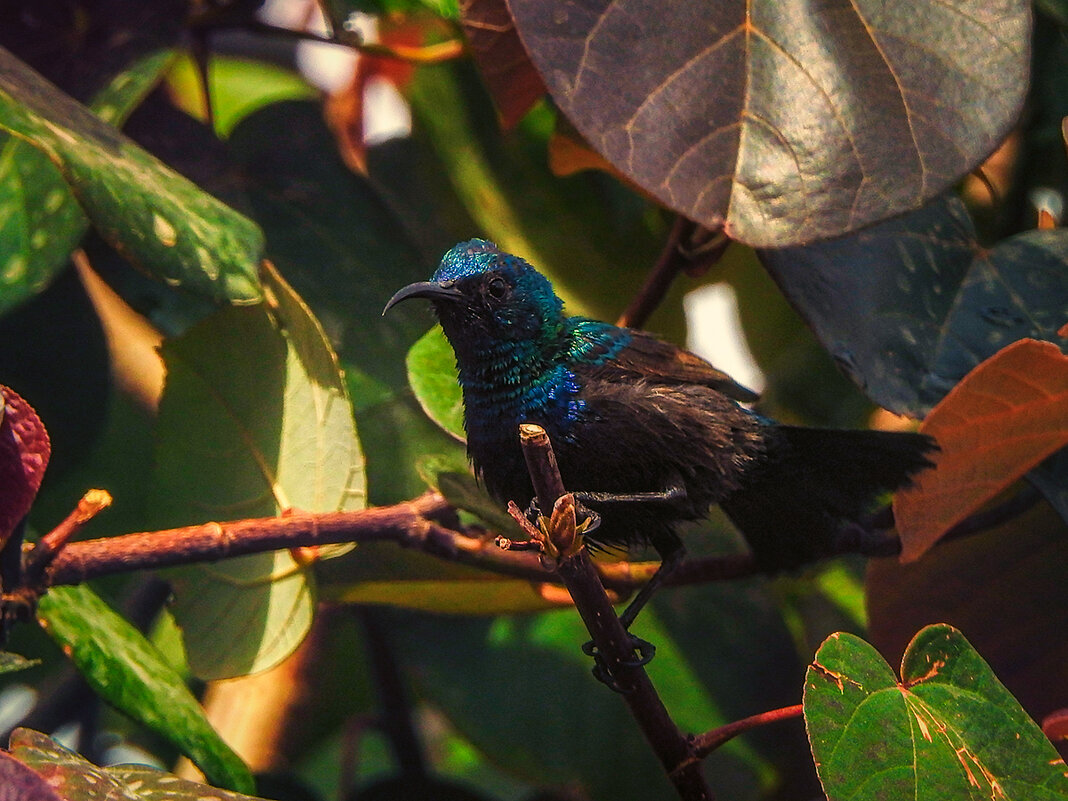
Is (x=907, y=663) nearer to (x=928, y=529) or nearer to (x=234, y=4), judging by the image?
(x=928, y=529)

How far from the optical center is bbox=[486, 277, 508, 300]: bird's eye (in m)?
1.49

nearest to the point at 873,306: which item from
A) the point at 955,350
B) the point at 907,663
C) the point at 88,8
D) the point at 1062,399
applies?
the point at 955,350

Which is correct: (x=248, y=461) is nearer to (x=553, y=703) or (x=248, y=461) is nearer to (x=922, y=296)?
(x=553, y=703)

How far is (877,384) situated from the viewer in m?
1.43

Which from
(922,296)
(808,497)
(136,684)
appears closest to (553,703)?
(808,497)

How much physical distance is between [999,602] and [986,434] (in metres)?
0.34

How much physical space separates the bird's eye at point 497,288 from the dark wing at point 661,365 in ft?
0.56

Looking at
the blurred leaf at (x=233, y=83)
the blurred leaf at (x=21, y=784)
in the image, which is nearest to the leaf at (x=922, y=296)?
the blurred leaf at (x=21, y=784)

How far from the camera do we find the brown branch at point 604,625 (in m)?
1.00

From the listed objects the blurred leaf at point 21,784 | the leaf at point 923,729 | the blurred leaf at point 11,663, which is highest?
Result: the blurred leaf at point 21,784

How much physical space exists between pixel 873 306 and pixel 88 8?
4.45 ft

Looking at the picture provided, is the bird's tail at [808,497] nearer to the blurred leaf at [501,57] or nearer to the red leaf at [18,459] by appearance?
the blurred leaf at [501,57]

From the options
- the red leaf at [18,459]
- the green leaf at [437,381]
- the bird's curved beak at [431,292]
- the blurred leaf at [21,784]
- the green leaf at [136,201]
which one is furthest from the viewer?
the green leaf at [437,381]

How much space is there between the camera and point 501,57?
1664 millimetres
